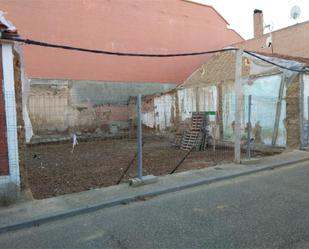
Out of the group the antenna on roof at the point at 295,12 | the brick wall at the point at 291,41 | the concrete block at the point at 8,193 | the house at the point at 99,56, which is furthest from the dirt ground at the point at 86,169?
the antenna on roof at the point at 295,12

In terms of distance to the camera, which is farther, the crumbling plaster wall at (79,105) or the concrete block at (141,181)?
the crumbling plaster wall at (79,105)

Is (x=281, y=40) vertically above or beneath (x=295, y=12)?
beneath

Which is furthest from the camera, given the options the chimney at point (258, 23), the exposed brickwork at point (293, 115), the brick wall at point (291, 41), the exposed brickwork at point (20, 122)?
the chimney at point (258, 23)

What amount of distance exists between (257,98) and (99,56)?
10.7m

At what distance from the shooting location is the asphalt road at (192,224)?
3.80m

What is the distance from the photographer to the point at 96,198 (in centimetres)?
557

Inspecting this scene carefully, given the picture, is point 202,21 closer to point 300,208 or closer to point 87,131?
point 87,131

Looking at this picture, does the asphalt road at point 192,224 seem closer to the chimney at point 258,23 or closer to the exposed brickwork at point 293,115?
the exposed brickwork at point 293,115

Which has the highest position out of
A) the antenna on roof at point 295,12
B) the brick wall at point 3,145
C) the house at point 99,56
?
the antenna on roof at point 295,12

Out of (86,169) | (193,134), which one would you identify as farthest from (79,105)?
(86,169)

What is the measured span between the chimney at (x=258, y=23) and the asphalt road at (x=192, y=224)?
1950 centimetres

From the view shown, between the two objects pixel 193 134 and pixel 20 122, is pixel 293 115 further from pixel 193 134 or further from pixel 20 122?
pixel 20 122

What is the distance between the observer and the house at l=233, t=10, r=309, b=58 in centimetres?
1888

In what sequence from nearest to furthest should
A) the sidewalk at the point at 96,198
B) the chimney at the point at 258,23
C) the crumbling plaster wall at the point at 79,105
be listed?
1. the sidewalk at the point at 96,198
2. the crumbling plaster wall at the point at 79,105
3. the chimney at the point at 258,23
